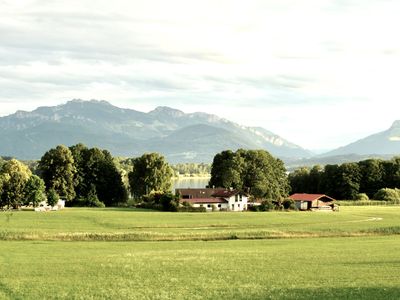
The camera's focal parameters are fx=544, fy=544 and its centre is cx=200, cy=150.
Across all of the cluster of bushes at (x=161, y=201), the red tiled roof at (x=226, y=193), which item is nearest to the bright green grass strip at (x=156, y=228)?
the cluster of bushes at (x=161, y=201)

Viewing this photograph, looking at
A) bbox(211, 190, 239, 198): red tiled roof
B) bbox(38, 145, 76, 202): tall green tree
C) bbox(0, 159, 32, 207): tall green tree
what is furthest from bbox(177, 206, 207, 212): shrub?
bbox(0, 159, 32, 207): tall green tree

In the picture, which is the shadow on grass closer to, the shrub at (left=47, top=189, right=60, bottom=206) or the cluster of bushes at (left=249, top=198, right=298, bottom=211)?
Answer: the shrub at (left=47, top=189, right=60, bottom=206)

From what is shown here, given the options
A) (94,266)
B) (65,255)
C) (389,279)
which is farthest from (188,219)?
(389,279)

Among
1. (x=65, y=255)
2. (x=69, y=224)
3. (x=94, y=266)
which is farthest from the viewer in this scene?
(x=69, y=224)

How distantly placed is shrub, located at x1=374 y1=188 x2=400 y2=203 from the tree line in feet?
8.28

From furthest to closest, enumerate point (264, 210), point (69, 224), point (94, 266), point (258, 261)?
1. point (264, 210)
2. point (69, 224)
3. point (258, 261)
4. point (94, 266)

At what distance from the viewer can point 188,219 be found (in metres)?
97.6

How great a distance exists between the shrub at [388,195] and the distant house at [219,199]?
47758mm

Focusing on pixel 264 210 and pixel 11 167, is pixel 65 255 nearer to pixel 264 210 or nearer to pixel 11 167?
pixel 11 167

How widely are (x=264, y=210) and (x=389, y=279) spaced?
306 feet

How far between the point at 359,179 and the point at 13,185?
348 ft

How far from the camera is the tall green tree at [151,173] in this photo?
465 ft

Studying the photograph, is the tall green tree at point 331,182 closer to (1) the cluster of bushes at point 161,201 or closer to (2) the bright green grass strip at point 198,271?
(1) the cluster of bushes at point 161,201

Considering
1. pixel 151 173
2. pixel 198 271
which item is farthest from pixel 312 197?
pixel 198 271
